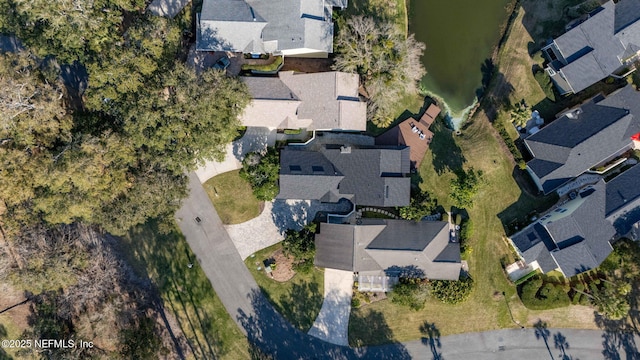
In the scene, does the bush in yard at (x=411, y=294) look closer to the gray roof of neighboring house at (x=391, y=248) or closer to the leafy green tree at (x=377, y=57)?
the gray roof of neighboring house at (x=391, y=248)

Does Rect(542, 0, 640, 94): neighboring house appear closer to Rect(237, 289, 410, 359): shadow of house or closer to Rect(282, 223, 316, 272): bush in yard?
Rect(282, 223, 316, 272): bush in yard

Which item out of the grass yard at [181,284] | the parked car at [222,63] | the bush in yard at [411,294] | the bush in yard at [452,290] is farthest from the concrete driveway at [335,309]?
the parked car at [222,63]

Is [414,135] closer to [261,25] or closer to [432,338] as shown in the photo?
[261,25]

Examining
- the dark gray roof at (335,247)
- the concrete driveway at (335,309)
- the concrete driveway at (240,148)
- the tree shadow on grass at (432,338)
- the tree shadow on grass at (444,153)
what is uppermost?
the concrete driveway at (240,148)

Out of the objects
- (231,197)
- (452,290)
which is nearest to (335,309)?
(452,290)

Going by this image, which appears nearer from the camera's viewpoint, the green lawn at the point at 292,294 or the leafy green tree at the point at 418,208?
the leafy green tree at the point at 418,208

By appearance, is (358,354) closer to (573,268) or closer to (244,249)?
(244,249)

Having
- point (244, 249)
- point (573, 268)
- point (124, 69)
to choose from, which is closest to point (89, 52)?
point (124, 69)
